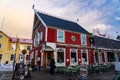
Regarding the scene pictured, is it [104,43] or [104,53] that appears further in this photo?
[104,43]

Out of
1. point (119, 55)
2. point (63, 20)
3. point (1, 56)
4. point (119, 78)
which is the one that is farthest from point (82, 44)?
point (1, 56)

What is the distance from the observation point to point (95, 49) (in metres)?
23.5

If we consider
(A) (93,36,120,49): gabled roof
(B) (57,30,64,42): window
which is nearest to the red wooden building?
(B) (57,30,64,42): window

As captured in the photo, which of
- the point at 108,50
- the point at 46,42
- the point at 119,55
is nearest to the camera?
the point at 46,42

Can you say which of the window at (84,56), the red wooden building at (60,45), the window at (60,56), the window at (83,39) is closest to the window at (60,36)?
the red wooden building at (60,45)

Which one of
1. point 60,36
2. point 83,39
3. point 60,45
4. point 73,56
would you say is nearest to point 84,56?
point 73,56

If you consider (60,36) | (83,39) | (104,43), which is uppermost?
(60,36)

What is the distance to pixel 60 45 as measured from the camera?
18.6 metres

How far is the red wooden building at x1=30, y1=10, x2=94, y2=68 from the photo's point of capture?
1789 cm

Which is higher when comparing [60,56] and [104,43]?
[104,43]

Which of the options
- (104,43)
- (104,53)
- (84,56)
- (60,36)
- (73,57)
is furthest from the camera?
(104,43)

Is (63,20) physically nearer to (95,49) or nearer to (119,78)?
(95,49)

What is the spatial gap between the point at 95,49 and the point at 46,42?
33.8 ft

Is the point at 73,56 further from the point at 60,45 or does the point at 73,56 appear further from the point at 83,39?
the point at 83,39
